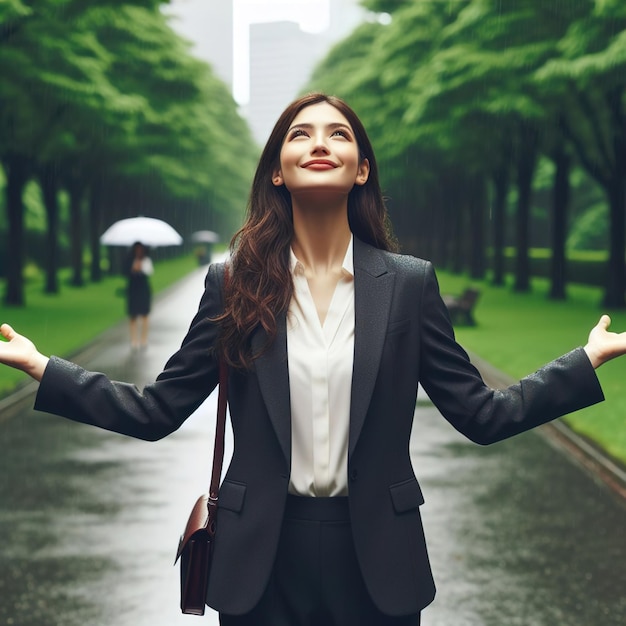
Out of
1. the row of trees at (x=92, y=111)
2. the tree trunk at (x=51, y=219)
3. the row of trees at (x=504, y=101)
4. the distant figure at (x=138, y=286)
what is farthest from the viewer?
the tree trunk at (x=51, y=219)

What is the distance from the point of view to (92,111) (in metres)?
24.7

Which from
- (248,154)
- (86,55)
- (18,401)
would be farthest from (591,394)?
(248,154)

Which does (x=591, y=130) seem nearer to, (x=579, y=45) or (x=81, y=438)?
(x=579, y=45)

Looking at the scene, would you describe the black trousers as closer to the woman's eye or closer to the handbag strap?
the handbag strap

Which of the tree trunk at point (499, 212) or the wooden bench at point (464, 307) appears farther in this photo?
the tree trunk at point (499, 212)

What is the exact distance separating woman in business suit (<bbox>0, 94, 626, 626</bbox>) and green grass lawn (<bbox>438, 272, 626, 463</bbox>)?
736 centimetres

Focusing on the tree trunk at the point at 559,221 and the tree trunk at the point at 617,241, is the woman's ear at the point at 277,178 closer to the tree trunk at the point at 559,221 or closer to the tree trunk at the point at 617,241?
the tree trunk at the point at 617,241

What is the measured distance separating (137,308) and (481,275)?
27538 mm

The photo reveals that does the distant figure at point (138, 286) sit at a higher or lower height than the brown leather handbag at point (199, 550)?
lower

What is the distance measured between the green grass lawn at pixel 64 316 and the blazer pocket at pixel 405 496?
12200 millimetres

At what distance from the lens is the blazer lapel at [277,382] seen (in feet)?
9.68

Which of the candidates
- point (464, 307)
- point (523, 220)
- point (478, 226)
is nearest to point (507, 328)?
point (464, 307)

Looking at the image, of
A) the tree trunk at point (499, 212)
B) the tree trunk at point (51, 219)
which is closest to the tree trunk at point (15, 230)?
the tree trunk at point (51, 219)

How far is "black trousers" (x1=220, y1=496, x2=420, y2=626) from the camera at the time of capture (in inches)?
118
